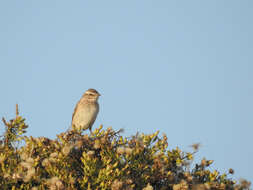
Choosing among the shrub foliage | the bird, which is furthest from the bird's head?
the shrub foliage

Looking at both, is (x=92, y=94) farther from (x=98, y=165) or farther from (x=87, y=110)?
A: (x=98, y=165)

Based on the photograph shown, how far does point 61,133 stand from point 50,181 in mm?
1945

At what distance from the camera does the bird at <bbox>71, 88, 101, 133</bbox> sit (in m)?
12.5

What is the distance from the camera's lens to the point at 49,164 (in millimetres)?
5645

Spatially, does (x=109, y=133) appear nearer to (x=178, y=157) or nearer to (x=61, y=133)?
(x=61, y=133)

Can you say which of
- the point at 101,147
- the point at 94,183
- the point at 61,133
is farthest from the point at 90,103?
the point at 94,183

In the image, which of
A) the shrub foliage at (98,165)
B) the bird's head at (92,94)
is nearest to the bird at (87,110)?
the bird's head at (92,94)

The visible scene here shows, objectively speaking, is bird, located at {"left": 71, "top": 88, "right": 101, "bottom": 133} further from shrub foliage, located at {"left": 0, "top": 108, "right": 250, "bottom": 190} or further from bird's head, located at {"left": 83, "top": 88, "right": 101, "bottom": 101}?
shrub foliage, located at {"left": 0, "top": 108, "right": 250, "bottom": 190}

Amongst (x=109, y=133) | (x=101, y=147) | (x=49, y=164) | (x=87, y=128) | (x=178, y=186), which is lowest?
(x=178, y=186)

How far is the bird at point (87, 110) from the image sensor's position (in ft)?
40.9

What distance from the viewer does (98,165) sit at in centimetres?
592

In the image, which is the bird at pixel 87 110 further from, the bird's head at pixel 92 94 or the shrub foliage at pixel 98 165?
the shrub foliage at pixel 98 165

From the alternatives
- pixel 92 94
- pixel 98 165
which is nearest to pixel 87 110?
pixel 92 94

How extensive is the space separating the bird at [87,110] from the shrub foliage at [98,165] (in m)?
5.38
